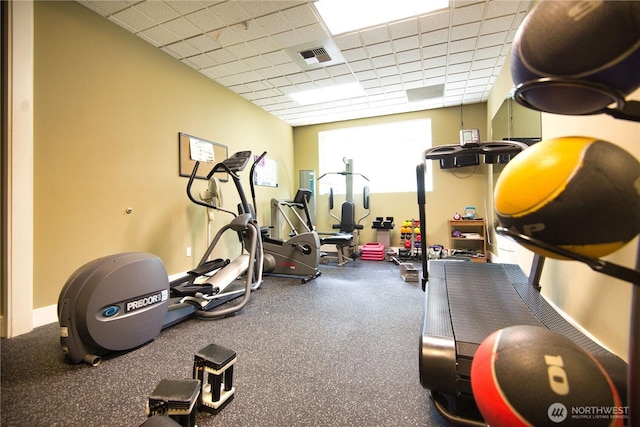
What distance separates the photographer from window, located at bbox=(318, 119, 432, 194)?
5.25 meters

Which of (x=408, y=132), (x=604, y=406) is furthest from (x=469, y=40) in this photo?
(x=604, y=406)

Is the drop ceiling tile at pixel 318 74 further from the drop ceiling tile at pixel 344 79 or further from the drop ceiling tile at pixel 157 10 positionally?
the drop ceiling tile at pixel 157 10

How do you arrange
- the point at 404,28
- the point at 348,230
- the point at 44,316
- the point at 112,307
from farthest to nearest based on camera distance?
the point at 348,230 < the point at 404,28 < the point at 44,316 < the point at 112,307

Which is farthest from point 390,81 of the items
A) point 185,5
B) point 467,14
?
point 185,5

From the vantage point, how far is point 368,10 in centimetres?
251

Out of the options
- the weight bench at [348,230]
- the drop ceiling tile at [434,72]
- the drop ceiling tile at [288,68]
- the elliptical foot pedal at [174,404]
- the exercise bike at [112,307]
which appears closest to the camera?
the elliptical foot pedal at [174,404]

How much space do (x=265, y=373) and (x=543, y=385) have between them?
1.29 meters

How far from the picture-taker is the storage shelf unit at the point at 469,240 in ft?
14.3

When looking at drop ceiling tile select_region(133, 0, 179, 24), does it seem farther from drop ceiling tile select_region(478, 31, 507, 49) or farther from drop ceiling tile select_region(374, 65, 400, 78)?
drop ceiling tile select_region(478, 31, 507, 49)

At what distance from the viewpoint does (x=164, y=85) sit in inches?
123

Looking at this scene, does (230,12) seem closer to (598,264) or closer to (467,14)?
(467,14)

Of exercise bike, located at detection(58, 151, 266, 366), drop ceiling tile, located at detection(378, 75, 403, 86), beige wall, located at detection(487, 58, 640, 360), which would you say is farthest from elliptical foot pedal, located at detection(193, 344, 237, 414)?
drop ceiling tile, located at detection(378, 75, 403, 86)

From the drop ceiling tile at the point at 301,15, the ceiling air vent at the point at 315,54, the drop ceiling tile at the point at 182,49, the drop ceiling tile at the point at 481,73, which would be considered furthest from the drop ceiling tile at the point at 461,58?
the drop ceiling tile at the point at 182,49

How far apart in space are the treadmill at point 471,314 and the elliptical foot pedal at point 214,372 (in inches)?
32.9
